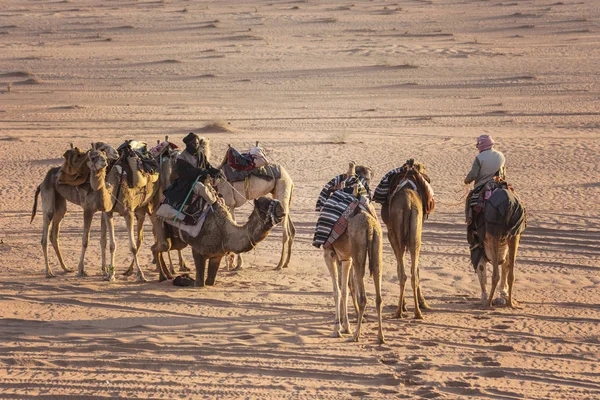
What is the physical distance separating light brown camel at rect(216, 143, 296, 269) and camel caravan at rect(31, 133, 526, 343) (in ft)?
0.06

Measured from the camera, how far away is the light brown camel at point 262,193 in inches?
585

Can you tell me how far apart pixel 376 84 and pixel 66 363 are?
21741 mm

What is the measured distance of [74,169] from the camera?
13.6 m

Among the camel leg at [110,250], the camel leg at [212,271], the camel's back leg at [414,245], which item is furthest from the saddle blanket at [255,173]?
the camel's back leg at [414,245]

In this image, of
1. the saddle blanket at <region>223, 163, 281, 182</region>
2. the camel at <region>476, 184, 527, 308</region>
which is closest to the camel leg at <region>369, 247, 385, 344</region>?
the camel at <region>476, 184, 527, 308</region>

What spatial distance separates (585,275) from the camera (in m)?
14.1

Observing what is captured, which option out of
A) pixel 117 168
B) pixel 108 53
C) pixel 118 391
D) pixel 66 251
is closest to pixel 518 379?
pixel 118 391

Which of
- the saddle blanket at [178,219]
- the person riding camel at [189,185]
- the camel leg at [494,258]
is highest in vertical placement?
the person riding camel at [189,185]

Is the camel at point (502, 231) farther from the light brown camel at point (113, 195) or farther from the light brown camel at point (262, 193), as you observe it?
the light brown camel at point (113, 195)

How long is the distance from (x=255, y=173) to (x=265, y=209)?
2.39 meters

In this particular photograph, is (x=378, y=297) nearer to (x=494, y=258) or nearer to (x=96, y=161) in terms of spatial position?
(x=494, y=258)

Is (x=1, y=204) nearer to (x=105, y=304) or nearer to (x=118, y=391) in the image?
(x=105, y=304)

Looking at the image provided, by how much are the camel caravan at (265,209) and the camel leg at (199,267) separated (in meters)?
0.01

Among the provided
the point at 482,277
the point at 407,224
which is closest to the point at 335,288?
the point at 407,224
